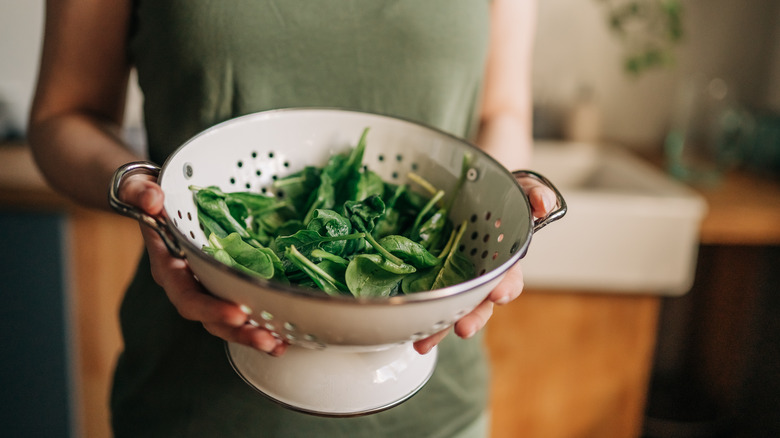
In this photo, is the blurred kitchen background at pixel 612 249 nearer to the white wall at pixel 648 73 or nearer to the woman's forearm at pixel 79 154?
the white wall at pixel 648 73

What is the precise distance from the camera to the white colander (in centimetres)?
34

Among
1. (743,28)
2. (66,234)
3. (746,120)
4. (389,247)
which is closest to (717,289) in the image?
(746,120)

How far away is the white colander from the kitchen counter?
0.78 m

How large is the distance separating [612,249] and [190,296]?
1011 mm

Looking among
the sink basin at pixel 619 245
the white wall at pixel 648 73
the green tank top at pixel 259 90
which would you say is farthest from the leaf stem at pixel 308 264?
the white wall at pixel 648 73

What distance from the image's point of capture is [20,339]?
4.15 ft

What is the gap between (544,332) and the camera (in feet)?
4.24

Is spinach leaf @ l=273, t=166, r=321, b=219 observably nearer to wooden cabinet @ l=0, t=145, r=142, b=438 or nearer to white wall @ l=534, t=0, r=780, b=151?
wooden cabinet @ l=0, t=145, r=142, b=438

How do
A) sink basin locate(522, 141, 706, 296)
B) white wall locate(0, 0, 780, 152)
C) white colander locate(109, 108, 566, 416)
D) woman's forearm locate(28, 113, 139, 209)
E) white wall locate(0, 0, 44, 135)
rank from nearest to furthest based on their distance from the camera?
white colander locate(109, 108, 566, 416) → woman's forearm locate(28, 113, 139, 209) → sink basin locate(522, 141, 706, 296) → white wall locate(0, 0, 44, 135) → white wall locate(0, 0, 780, 152)

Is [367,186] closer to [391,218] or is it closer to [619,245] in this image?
[391,218]

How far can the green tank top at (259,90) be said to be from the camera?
56 cm

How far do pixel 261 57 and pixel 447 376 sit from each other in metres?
0.38

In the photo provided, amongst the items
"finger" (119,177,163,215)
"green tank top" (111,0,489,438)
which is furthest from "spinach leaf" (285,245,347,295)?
"green tank top" (111,0,489,438)

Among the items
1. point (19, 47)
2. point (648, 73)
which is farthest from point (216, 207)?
point (648, 73)
